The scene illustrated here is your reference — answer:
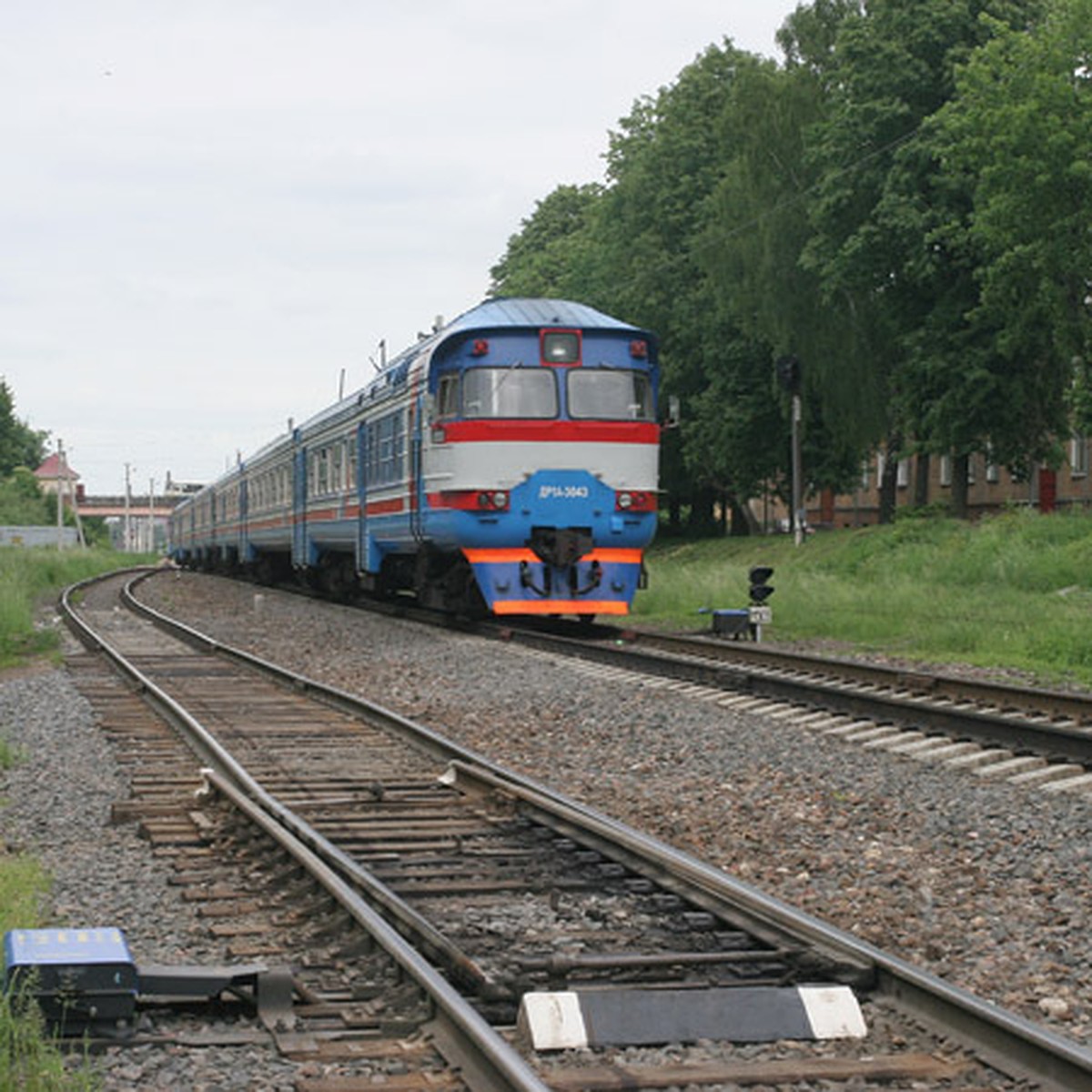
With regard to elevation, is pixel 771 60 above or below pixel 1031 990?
above

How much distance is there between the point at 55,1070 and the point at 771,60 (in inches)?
1880

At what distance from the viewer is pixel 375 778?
9570mm

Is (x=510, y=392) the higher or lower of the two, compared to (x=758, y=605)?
higher

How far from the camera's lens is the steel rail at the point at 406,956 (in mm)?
4273

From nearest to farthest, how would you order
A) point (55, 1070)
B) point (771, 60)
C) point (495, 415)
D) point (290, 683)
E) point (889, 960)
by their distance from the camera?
point (55, 1070) → point (889, 960) → point (290, 683) → point (495, 415) → point (771, 60)

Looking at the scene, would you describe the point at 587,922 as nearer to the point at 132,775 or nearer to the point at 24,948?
the point at 24,948

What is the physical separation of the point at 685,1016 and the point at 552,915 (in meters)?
1.38

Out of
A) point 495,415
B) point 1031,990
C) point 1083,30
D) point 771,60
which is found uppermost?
point 771,60

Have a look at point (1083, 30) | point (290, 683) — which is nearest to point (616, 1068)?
point (290, 683)

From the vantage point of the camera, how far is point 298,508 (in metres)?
31.2

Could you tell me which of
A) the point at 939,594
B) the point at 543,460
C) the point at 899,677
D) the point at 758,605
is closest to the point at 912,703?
the point at 899,677

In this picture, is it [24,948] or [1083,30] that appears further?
[1083,30]

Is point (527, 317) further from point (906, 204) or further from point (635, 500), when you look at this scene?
point (906, 204)

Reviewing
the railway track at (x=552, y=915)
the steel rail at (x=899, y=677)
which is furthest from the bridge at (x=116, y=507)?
the railway track at (x=552, y=915)
